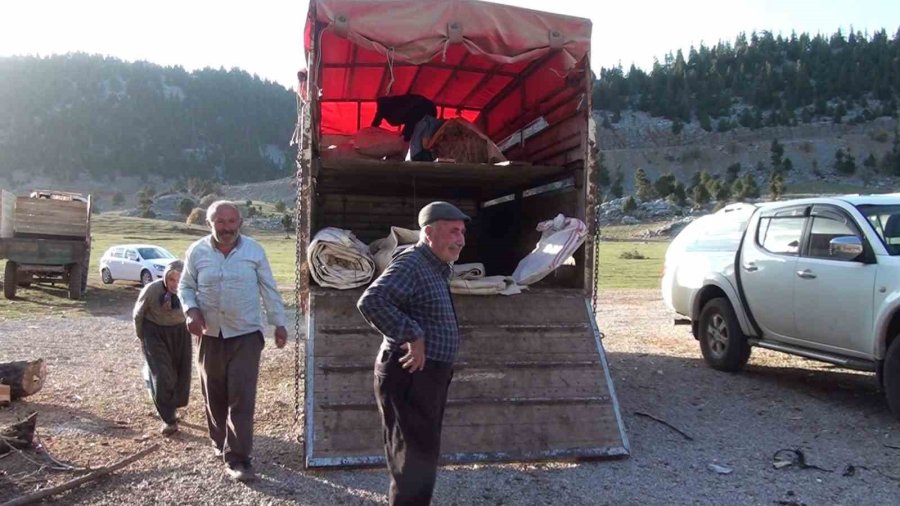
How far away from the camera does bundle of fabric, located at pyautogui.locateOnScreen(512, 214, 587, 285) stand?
6.58m

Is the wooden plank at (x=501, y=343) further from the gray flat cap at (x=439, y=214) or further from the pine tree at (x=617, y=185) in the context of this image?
the pine tree at (x=617, y=185)

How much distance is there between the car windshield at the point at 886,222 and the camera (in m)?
6.26

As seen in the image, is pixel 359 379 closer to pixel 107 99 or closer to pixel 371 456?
pixel 371 456

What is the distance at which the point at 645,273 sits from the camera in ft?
90.9

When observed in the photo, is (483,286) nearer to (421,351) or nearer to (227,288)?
(227,288)

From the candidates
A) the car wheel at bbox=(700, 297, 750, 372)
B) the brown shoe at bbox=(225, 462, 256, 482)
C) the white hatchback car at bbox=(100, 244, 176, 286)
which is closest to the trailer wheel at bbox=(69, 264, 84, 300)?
the white hatchback car at bbox=(100, 244, 176, 286)

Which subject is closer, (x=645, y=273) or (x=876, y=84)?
(x=645, y=273)

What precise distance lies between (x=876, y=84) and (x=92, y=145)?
15256 cm

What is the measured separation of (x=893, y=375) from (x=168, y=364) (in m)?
6.24

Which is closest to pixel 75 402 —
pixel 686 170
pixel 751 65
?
pixel 686 170

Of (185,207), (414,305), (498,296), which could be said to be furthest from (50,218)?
(185,207)

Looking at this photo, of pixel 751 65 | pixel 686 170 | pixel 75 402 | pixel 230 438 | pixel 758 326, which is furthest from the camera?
pixel 751 65

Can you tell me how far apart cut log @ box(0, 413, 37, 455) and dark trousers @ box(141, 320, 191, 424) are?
953mm

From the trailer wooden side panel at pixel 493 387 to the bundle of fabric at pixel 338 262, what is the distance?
143 millimetres
